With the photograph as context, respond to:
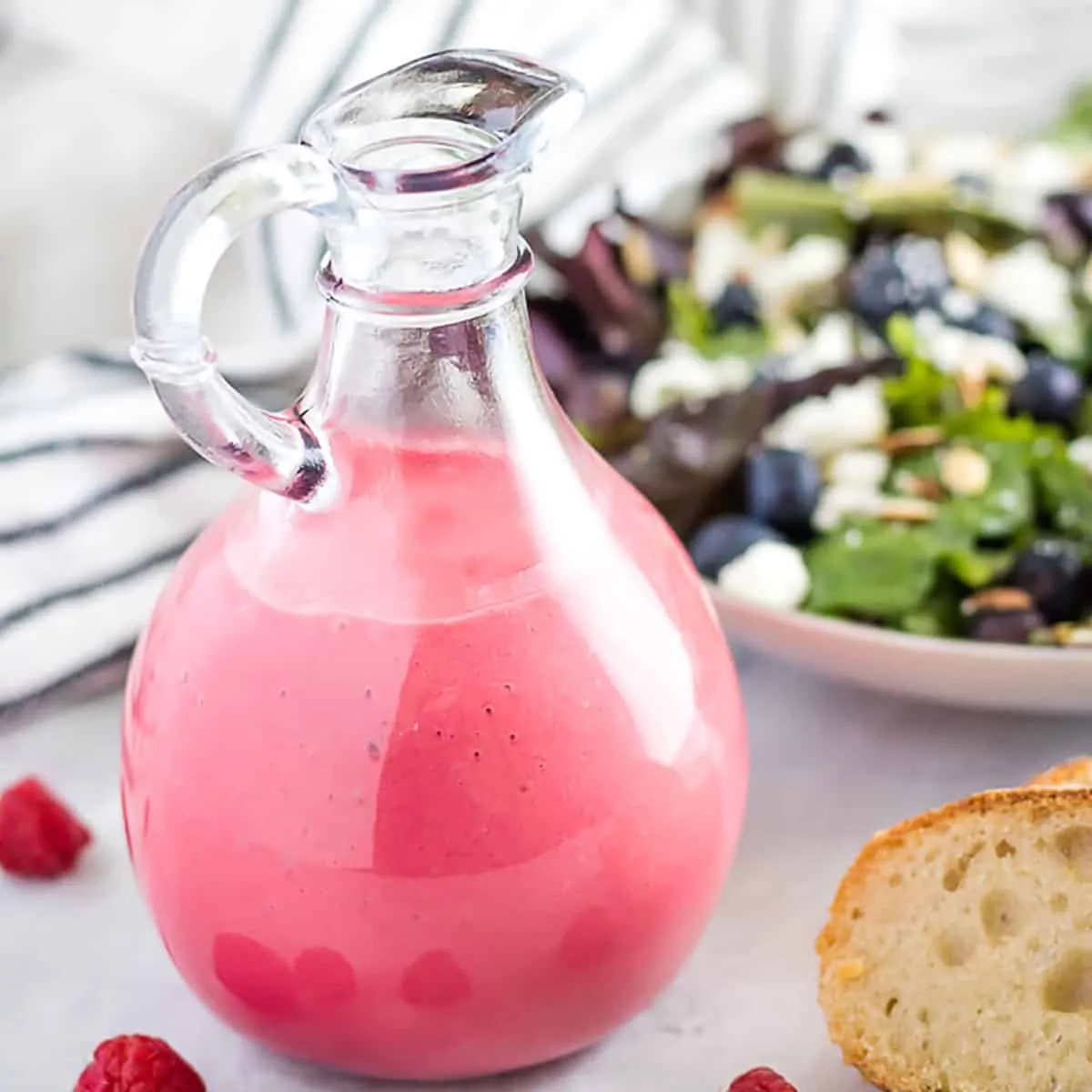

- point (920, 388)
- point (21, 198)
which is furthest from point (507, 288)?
point (21, 198)

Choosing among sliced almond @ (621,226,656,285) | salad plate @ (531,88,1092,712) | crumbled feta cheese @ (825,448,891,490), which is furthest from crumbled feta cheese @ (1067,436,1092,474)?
sliced almond @ (621,226,656,285)

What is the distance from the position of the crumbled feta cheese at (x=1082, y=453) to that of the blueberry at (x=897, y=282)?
188 millimetres

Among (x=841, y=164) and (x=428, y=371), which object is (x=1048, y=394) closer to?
(x=841, y=164)

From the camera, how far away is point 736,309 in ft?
4.25

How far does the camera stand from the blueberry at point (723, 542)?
3.37 ft

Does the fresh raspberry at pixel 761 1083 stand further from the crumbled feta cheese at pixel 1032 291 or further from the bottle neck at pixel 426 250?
the crumbled feta cheese at pixel 1032 291

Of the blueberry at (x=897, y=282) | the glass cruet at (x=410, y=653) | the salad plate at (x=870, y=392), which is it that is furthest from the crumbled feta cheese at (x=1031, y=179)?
the glass cruet at (x=410, y=653)

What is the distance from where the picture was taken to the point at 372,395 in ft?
2.21

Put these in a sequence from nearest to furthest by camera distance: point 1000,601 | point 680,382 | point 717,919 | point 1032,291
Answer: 1. point 717,919
2. point 1000,601
3. point 680,382
4. point 1032,291

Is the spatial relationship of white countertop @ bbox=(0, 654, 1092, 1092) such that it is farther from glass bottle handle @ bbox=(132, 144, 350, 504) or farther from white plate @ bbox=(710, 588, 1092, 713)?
glass bottle handle @ bbox=(132, 144, 350, 504)

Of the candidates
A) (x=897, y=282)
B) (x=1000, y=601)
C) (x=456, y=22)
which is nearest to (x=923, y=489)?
(x=1000, y=601)

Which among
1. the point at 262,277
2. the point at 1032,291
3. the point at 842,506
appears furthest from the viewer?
the point at 262,277

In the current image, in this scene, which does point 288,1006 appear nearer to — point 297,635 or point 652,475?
point 297,635

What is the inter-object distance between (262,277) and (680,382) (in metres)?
0.39
